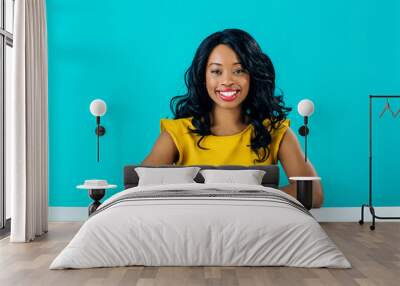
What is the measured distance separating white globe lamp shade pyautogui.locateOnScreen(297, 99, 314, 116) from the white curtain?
2767 mm

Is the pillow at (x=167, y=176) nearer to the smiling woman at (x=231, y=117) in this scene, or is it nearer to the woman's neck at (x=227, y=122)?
the smiling woman at (x=231, y=117)

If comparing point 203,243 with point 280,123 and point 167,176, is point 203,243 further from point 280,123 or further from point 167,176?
point 280,123

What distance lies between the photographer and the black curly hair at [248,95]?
6406mm

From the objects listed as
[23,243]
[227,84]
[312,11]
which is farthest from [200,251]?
[312,11]

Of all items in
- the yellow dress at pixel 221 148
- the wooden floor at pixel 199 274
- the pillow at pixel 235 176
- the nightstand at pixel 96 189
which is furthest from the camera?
the yellow dress at pixel 221 148

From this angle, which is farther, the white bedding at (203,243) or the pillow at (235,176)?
the pillow at (235,176)

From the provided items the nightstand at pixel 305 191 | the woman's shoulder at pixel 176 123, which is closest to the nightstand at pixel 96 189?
the woman's shoulder at pixel 176 123

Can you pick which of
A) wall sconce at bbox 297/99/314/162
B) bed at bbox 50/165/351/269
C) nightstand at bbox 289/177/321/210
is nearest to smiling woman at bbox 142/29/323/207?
wall sconce at bbox 297/99/314/162

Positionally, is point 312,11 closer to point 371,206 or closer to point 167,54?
point 167,54

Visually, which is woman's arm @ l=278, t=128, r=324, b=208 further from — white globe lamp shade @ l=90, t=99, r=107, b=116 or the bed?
the bed

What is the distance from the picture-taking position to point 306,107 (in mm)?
6406

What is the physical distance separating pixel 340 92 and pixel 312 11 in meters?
1.00

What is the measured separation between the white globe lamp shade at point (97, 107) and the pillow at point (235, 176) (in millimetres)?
1489

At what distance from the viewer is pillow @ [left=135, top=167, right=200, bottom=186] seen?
5.69m
